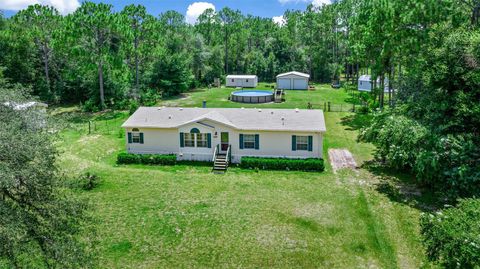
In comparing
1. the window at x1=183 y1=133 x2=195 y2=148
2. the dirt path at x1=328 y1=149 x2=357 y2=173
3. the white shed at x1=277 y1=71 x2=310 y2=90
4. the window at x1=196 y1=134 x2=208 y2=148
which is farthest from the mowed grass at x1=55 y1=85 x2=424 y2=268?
the white shed at x1=277 y1=71 x2=310 y2=90

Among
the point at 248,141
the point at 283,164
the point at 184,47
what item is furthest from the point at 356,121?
the point at 184,47

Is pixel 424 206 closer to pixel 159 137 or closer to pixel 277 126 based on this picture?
pixel 277 126

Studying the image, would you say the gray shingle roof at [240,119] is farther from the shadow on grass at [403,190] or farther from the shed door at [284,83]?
the shed door at [284,83]

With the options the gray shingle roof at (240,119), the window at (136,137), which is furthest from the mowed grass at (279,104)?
the window at (136,137)

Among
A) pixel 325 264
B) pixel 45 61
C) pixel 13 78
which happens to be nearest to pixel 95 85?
pixel 45 61

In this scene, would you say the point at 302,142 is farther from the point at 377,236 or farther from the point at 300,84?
the point at 300,84

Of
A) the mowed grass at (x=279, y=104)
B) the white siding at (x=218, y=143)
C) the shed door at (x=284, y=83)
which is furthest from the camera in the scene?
the shed door at (x=284, y=83)
